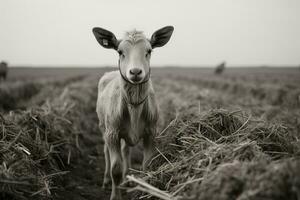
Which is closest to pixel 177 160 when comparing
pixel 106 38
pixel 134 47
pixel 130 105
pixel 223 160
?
pixel 223 160

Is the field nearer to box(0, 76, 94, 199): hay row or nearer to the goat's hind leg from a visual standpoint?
box(0, 76, 94, 199): hay row

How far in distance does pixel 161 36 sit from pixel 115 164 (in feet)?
8.53

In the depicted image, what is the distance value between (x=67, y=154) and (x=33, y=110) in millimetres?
1447

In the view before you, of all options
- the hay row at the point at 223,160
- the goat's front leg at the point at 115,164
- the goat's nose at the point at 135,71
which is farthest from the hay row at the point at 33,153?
the goat's nose at the point at 135,71

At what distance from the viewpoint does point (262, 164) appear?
3.05 metres

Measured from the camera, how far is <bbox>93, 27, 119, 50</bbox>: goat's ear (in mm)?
5673

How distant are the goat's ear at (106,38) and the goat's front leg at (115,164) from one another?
5.62 feet

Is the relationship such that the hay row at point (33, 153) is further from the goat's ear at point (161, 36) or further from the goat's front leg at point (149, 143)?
the goat's ear at point (161, 36)

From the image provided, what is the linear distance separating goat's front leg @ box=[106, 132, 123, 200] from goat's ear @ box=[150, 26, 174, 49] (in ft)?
6.38

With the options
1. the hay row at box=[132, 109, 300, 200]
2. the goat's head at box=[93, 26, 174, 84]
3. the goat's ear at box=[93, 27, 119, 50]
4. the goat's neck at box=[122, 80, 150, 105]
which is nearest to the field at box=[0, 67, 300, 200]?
the hay row at box=[132, 109, 300, 200]

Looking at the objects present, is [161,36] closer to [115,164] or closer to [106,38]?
[106,38]

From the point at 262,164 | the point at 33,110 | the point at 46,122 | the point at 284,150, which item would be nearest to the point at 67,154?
the point at 46,122

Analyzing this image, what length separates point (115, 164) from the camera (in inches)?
212

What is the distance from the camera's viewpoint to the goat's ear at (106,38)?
5.67m
